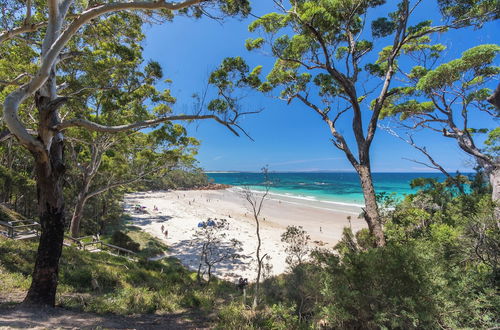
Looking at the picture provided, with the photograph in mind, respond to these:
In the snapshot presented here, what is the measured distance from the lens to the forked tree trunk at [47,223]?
3855 mm

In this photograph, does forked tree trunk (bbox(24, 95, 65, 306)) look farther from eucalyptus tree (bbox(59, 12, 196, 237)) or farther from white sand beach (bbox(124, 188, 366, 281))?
white sand beach (bbox(124, 188, 366, 281))

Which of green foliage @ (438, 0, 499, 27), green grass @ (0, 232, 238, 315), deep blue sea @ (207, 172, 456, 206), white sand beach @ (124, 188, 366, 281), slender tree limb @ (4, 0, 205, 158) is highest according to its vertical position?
green foliage @ (438, 0, 499, 27)

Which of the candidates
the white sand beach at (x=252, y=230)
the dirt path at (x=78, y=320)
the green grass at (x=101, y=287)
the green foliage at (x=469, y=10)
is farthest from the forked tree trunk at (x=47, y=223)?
the green foliage at (x=469, y=10)

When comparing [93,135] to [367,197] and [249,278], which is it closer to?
[249,278]

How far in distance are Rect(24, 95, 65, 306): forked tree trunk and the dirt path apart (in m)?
0.29

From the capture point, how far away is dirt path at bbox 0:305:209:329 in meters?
3.18

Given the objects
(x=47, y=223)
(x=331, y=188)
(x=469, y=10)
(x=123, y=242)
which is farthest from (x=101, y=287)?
(x=331, y=188)

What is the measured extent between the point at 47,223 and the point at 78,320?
1.78 metres

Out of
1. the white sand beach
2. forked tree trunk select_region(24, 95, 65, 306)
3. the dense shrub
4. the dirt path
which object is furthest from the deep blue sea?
the dense shrub

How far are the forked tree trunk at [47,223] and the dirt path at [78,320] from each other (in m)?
0.29

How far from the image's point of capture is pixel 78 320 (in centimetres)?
372

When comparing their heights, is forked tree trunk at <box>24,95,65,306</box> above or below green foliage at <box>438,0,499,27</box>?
below

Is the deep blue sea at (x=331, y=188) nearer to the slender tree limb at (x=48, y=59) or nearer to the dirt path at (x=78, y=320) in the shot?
the dirt path at (x=78, y=320)

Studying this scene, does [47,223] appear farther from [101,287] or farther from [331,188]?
[331,188]
